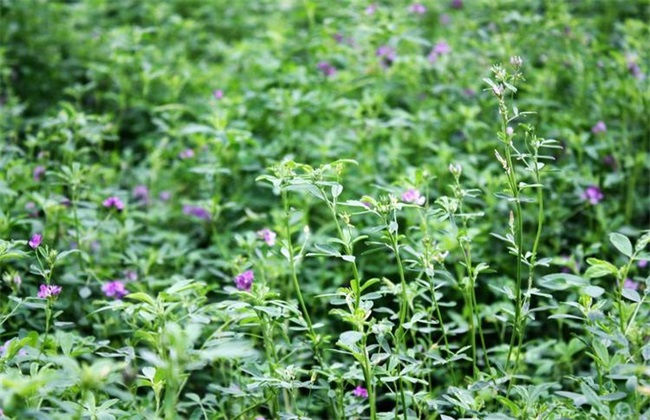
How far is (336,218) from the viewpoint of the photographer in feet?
6.76

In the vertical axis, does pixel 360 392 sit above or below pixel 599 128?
below

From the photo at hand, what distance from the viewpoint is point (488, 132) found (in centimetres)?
363

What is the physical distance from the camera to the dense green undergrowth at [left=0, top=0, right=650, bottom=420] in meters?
1.83

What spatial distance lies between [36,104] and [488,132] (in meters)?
2.82

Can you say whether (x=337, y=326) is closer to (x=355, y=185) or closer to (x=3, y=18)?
(x=355, y=185)

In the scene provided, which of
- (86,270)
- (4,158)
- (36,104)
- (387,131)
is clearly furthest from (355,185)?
(36,104)

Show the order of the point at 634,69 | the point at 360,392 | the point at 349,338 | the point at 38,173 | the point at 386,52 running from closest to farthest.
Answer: the point at 349,338 → the point at 360,392 → the point at 38,173 → the point at 634,69 → the point at 386,52

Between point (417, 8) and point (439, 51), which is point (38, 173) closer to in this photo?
point (439, 51)

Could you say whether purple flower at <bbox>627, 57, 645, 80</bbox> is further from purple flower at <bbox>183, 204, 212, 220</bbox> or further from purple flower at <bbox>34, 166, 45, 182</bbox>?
purple flower at <bbox>34, 166, 45, 182</bbox>

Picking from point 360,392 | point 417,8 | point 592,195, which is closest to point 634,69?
point 592,195

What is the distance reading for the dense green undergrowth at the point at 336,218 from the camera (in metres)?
1.83

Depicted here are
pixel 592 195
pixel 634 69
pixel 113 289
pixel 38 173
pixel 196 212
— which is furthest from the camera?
pixel 634 69

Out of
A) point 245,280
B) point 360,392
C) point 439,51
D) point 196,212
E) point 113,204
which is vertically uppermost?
point 439,51

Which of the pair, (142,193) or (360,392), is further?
(142,193)
